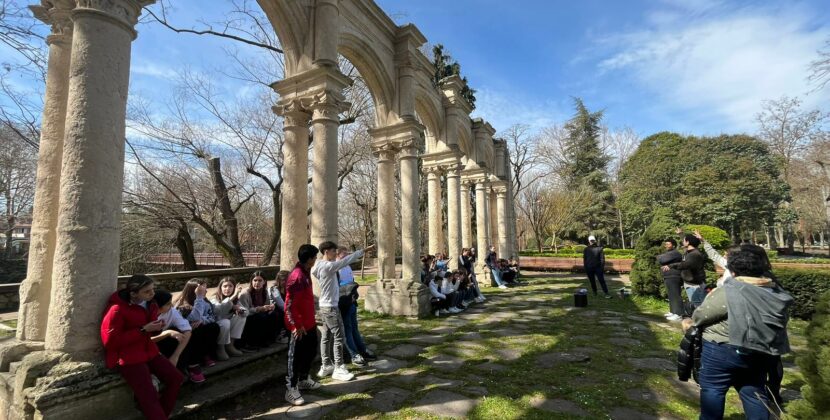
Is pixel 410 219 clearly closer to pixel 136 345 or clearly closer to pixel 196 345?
pixel 196 345

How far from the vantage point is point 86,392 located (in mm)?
2617

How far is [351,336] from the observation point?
461cm

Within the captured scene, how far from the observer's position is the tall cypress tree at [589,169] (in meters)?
30.4

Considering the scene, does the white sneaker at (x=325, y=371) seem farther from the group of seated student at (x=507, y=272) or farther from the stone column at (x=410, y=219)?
the group of seated student at (x=507, y=272)

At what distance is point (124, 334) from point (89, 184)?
1.16 m

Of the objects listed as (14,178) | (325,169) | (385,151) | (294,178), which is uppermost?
(14,178)

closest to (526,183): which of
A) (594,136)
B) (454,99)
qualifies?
(594,136)

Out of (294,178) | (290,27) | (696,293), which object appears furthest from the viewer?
(294,178)

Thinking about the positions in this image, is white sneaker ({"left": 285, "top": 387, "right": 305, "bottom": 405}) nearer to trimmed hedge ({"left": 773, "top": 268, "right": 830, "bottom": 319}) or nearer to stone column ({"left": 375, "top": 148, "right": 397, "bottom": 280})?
stone column ({"left": 375, "top": 148, "right": 397, "bottom": 280})

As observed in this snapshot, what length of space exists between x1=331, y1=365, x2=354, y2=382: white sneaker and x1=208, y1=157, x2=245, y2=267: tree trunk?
1155 centimetres

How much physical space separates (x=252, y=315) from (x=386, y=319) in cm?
342

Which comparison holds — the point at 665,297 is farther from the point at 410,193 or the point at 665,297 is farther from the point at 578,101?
the point at 578,101

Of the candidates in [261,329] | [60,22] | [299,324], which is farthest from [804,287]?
[60,22]

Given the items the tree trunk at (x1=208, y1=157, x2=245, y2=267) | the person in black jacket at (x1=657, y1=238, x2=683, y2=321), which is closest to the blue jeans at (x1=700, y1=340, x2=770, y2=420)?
the person in black jacket at (x1=657, y1=238, x2=683, y2=321)
